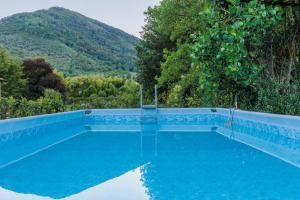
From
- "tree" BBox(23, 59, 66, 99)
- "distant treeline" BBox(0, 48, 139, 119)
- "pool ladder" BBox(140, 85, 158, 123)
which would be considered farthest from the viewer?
"tree" BBox(23, 59, 66, 99)

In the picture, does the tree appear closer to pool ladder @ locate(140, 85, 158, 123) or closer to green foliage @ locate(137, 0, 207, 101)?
green foliage @ locate(137, 0, 207, 101)

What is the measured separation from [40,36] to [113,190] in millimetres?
33103

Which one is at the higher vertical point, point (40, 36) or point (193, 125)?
point (40, 36)

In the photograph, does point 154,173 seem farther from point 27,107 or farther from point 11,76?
point 11,76

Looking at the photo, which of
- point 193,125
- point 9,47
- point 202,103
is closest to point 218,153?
point 193,125

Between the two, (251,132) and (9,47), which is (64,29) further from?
(251,132)

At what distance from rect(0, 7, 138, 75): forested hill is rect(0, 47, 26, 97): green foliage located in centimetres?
478

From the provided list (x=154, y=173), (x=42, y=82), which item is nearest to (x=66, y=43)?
(x=42, y=82)

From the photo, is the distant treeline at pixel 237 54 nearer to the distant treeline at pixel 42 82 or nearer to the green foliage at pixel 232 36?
the green foliage at pixel 232 36

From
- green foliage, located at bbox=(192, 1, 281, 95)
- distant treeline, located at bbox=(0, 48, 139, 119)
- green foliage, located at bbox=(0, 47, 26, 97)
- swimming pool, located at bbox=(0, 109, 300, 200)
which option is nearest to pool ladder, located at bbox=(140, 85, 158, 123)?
swimming pool, located at bbox=(0, 109, 300, 200)

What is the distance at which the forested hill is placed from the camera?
3306cm

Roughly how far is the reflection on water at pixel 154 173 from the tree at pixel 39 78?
21.9 meters

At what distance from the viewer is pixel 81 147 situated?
6961mm

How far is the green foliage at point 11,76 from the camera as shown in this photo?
26.4m
